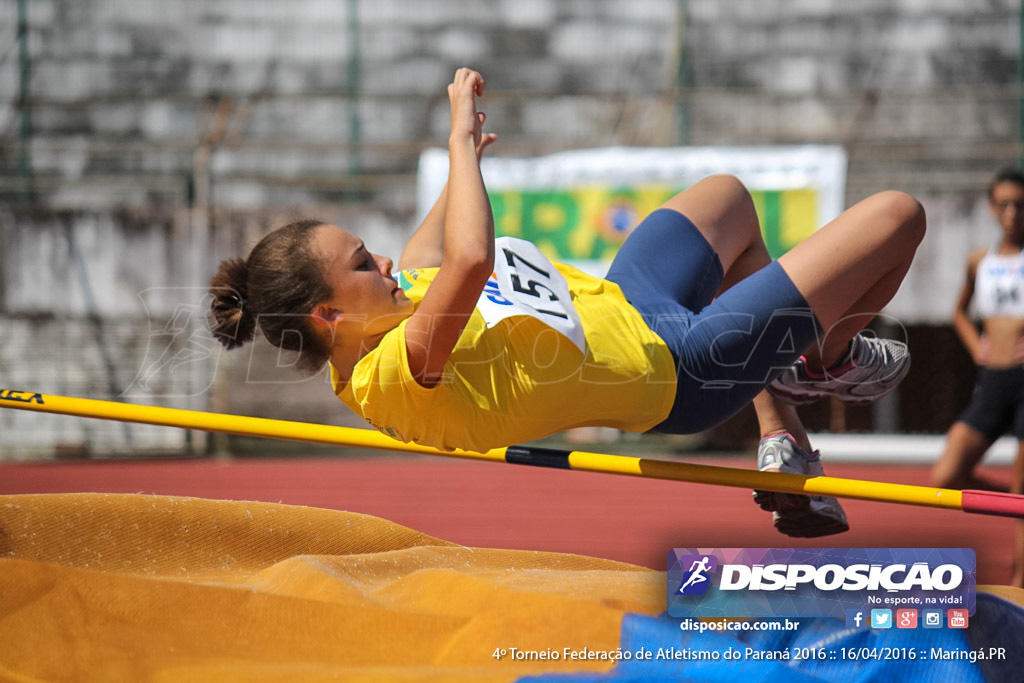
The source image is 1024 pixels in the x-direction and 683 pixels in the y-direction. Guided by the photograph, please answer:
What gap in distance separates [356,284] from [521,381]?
1.25 ft

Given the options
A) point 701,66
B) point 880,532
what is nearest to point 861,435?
point 880,532

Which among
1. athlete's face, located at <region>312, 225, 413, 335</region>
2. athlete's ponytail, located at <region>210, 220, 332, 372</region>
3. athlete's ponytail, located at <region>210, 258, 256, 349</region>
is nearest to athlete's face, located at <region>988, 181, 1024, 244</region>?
athlete's face, located at <region>312, 225, 413, 335</region>

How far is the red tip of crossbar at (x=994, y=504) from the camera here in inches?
81.7

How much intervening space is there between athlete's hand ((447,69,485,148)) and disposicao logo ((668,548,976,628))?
93cm

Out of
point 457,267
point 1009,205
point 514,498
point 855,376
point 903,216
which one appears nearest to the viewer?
point 457,267

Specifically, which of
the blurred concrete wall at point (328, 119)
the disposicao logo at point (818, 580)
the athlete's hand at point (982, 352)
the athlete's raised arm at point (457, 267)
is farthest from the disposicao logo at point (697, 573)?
the blurred concrete wall at point (328, 119)

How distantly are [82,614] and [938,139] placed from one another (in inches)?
297

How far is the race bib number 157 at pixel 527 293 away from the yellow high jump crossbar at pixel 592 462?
0.34 m

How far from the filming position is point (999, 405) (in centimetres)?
380

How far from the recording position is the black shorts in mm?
3785

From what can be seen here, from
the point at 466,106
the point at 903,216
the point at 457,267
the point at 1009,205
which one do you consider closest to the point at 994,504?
the point at 903,216

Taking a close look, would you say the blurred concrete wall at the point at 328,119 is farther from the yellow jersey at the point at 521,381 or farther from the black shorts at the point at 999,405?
the yellow jersey at the point at 521,381

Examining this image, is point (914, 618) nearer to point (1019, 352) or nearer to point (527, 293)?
point (527, 293)

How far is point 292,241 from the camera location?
2.14 m
